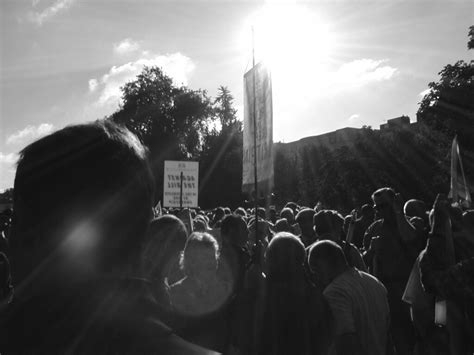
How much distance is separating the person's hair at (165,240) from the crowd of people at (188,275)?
1 cm

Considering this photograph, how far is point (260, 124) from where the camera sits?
16.8 ft

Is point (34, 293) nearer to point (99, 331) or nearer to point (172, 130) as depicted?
point (99, 331)

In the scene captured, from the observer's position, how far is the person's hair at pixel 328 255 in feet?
11.9

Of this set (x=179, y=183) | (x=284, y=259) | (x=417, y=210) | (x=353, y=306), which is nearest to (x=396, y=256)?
(x=417, y=210)

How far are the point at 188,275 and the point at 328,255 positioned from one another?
46.5 inches

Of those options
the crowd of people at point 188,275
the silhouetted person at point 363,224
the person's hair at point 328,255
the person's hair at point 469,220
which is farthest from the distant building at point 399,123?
the person's hair at point 328,255

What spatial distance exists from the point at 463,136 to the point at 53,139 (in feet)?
97.9

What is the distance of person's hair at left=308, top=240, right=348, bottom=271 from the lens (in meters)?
3.63

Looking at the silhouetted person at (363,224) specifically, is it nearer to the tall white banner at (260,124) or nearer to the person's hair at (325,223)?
the person's hair at (325,223)

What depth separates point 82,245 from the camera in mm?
846

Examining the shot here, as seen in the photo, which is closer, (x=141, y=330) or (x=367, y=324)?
(x=141, y=330)

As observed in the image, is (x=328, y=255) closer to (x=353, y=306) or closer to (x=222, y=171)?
(x=353, y=306)

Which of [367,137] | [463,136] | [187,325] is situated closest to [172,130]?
[367,137]

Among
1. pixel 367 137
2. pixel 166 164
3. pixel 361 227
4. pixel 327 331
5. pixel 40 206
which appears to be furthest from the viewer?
pixel 367 137
